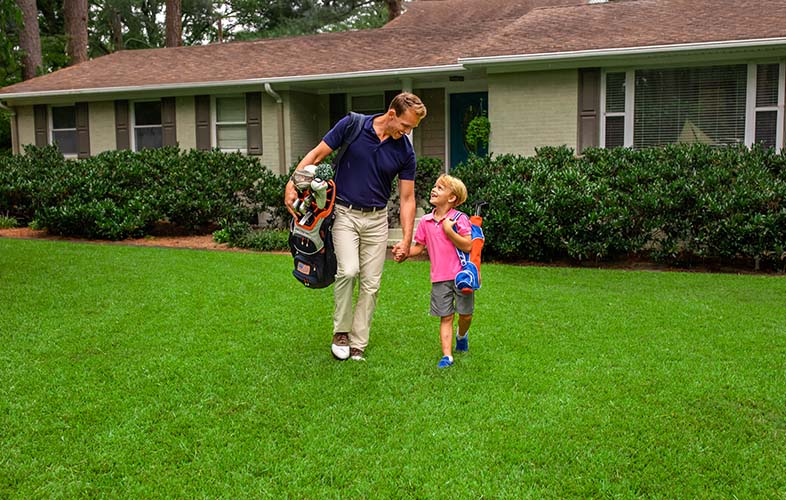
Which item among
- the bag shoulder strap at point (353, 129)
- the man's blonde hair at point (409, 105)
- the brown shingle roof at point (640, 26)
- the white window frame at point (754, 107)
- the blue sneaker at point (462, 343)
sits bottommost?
the blue sneaker at point (462, 343)

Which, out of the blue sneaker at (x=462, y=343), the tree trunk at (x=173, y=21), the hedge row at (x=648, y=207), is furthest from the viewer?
the tree trunk at (x=173, y=21)

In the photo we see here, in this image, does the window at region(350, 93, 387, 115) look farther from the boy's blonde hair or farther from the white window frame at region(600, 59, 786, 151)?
the boy's blonde hair

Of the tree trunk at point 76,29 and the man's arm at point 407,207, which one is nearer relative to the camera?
the man's arm at point 407,207

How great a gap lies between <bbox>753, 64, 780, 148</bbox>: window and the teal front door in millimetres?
5133

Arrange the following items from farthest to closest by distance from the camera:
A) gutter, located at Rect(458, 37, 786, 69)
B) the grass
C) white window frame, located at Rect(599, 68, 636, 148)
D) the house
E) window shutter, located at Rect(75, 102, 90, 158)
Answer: window shutter, located at Rect(75, 102, 90, 158) → white window frame, located at Rect(599, 68, 636, 148) → the house → gutter, located at Rect(458, 37, 786, 69) → the grass

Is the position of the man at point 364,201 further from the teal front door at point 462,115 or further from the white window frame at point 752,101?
the teal front door at point 462,115

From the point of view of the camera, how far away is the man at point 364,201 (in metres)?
5.14

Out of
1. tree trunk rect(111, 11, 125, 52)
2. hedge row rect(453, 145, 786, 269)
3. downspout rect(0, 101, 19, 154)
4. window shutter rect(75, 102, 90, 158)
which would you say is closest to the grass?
hedge row rect(453, 145, 786, 269)

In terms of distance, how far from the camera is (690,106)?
1216 cm

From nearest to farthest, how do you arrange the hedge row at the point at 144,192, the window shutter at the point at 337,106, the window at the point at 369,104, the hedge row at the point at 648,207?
the hedge row at the point at 648,207
the hedge row at the point at 144,192
the window at the point at 369,104
the window shutter at the point at 337,106

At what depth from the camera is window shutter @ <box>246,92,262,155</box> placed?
15.7m

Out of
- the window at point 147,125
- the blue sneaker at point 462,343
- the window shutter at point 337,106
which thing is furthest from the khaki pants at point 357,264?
the window at point 147,125

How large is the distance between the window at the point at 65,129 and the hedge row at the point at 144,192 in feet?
11.6

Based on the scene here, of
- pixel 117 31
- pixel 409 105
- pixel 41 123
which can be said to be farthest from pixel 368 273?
pixel 117 31
